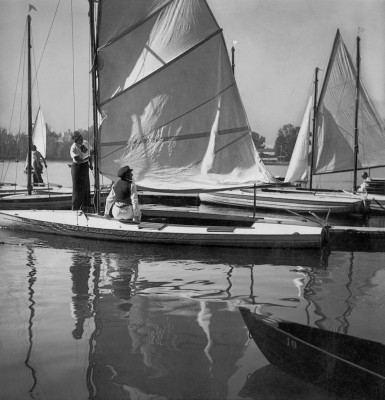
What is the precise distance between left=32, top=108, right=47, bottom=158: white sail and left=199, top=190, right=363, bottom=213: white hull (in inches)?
351

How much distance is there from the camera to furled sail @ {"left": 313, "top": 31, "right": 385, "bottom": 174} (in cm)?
2136

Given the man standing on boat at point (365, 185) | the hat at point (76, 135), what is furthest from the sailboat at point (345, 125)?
the hat at point (76, 135)

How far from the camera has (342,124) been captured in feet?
71.6

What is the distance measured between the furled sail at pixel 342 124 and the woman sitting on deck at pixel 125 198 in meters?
12.9

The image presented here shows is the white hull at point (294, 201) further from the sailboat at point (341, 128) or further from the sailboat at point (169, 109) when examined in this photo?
the sailboat at point (169, 109)

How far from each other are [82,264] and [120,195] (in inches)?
77.1

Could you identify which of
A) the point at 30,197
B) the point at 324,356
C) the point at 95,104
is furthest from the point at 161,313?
the point at 30,197

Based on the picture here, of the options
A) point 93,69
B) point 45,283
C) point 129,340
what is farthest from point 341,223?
point 129,340

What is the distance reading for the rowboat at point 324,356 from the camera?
3804 mm

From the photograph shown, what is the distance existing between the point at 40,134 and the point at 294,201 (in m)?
13.0

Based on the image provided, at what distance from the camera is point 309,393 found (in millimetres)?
4219

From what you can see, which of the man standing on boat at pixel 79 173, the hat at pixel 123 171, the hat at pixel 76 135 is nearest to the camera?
the hat at pixel 123 171

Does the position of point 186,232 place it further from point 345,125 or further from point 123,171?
point 345,125

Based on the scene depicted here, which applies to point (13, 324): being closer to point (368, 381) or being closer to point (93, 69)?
point (368, 381)
